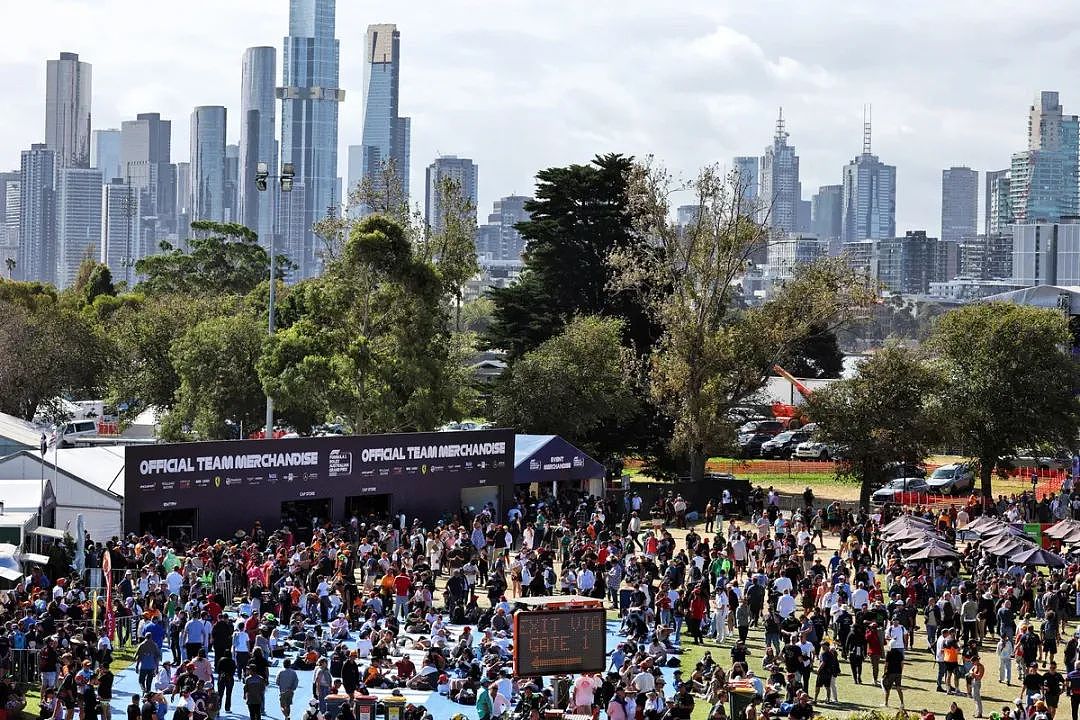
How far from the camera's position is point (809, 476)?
201 ft

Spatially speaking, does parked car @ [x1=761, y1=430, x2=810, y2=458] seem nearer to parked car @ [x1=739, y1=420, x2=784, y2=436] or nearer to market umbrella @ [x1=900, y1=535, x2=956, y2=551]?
parked car @ [x1=739, y1=420, x2=784, y2=436]

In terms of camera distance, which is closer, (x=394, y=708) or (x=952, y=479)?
(x=394, y=708)

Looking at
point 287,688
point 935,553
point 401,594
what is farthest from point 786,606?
point 287,688

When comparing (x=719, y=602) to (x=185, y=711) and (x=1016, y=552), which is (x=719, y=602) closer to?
(x=1016, y=552)

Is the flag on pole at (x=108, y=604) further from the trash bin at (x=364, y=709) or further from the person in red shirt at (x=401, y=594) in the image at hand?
the trash bin at (x=364, y=709)

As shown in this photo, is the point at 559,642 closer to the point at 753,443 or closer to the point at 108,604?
the point at 108,604

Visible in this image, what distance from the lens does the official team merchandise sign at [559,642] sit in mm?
21250

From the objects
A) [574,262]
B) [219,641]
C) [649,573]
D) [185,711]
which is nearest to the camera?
[185,711]

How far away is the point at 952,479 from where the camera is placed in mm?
55656

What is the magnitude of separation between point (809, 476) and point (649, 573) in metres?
30.6

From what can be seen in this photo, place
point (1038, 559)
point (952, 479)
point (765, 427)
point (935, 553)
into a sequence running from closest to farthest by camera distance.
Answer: point (1038, 559)
point (935, 553)
point (952, 479)
point (765, 427)

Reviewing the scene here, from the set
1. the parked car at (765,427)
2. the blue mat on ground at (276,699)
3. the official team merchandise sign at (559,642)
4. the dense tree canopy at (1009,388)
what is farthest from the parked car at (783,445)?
the official team merchandise sign at (559,642)

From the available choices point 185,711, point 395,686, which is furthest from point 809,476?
point 185,711

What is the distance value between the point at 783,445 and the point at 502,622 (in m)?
46.4
